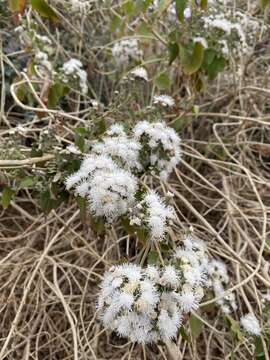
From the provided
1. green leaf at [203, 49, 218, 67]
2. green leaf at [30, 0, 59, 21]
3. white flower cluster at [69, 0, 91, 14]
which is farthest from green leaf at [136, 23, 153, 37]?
green leaf at [30, 0, 59, 21]

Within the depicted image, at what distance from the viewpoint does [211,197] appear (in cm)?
197

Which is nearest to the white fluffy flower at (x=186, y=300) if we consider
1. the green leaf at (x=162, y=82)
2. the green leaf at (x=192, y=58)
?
the green leaf at (x=192, y=58)

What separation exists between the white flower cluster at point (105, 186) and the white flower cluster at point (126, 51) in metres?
1.10

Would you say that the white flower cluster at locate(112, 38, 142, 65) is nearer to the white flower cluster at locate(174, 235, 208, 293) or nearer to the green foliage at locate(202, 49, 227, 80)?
the green foliage at locate(202, 49, 227, 80)

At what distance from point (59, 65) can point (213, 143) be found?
77 cm

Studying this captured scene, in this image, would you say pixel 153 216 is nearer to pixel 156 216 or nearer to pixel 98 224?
pixel 156 216

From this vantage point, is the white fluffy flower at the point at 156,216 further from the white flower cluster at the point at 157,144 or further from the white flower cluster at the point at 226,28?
the white flower cluster at the point at 226,28

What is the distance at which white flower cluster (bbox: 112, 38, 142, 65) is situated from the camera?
214 cm

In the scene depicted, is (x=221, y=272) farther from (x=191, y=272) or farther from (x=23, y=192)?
(x=23, y=192)

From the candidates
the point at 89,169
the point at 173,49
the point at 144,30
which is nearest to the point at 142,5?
the point at 173,49

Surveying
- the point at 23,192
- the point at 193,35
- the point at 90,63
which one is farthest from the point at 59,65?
the point at 193,35

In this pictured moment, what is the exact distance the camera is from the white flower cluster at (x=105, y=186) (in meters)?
1.05

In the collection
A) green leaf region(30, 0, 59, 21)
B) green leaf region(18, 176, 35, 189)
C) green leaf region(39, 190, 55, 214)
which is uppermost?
green leaf region(30, 0, 59, 21)

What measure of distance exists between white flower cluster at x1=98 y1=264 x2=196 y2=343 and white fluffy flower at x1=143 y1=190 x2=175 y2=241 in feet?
0.29
